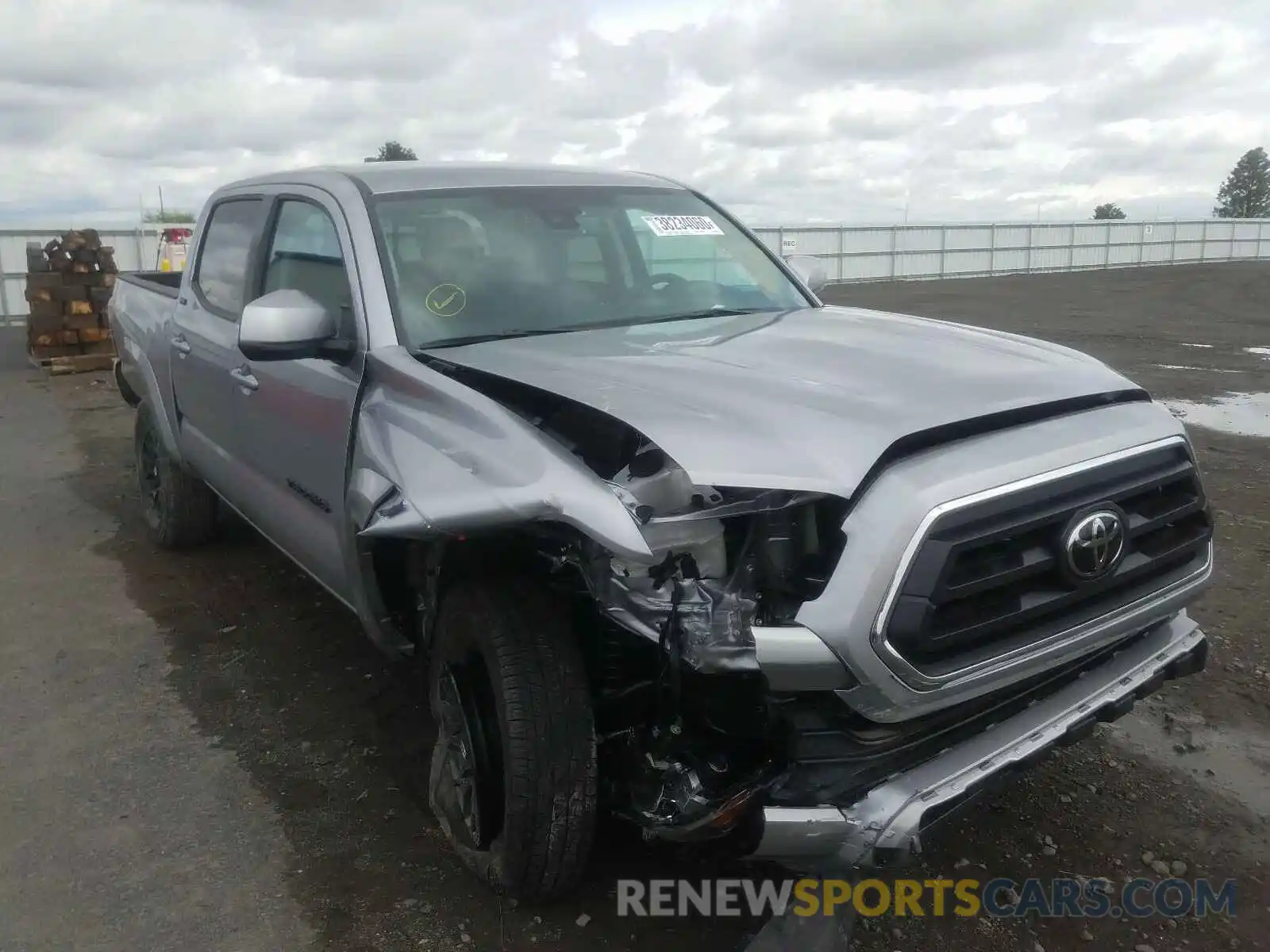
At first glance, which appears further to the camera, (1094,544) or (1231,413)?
(1231,413)

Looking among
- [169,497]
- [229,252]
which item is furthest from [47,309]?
[229,252]

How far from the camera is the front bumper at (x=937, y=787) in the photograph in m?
2.11

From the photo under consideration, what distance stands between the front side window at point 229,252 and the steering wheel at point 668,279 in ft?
5.17

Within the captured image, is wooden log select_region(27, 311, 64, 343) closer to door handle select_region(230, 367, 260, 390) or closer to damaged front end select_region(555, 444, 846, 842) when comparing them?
door handle select_region(230, 367, 260, 390)

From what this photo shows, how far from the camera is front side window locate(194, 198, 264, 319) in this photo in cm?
425

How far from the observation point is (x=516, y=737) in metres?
2.45

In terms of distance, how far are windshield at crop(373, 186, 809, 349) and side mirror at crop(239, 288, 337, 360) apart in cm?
24

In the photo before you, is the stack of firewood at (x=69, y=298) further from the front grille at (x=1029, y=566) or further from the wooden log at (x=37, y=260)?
the front grille at (x=1029, y=566)

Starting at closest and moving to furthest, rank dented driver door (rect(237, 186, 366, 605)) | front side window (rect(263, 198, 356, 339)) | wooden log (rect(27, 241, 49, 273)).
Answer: dented driver door (rect(237, 186, 366, 605)) < front side window (rect(263, 198, 356, 339)) < wooden log (rect(27, 241, 49, 273))

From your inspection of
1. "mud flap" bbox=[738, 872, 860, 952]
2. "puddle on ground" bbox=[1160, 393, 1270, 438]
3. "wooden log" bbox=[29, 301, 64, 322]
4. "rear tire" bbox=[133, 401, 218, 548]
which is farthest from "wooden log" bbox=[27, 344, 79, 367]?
"mud flap" bbox=[738, 872, 860, 952]

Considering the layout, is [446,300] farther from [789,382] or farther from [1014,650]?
[1014,650]

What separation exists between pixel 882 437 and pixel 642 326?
131cm

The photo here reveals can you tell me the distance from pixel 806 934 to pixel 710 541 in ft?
3.34

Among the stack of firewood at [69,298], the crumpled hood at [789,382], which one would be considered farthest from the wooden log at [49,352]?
the crumpled hood at [789,382]
